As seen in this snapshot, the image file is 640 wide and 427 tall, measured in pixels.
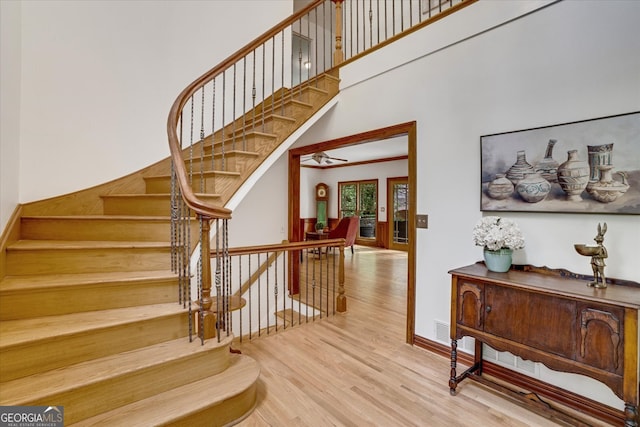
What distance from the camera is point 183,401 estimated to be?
168 centimetres

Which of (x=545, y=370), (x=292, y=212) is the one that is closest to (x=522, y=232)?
(x=545, y=370)

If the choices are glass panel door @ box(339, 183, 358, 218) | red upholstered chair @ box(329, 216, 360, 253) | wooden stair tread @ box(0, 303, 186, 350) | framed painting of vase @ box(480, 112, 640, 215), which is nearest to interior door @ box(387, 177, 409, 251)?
glass panel door @ box(339, 183, 358, 218)

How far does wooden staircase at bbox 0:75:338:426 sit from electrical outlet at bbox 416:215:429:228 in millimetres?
1750

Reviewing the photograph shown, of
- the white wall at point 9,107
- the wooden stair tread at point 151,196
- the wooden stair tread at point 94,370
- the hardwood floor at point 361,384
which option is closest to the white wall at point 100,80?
the white wall at point 9,107

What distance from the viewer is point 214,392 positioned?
177cm

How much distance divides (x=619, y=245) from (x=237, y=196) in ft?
9.01

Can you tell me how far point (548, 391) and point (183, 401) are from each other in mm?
2391

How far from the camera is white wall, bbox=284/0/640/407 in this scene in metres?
1.85

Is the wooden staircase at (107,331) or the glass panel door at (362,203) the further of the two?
the glass panel door at (362,203)

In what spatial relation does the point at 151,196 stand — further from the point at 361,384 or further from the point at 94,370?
the point at 361,384

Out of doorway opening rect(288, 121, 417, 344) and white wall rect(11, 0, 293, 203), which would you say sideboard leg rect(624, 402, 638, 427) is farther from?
white wall rect(11, 0, 293, 203)

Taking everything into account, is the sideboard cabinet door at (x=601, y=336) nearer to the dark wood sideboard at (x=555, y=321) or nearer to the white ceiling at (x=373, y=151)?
the dark wood sideboard at (x=555, y=321)

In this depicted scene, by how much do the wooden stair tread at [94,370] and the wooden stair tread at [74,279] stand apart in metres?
0.45

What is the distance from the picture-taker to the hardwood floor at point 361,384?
1902 mm
